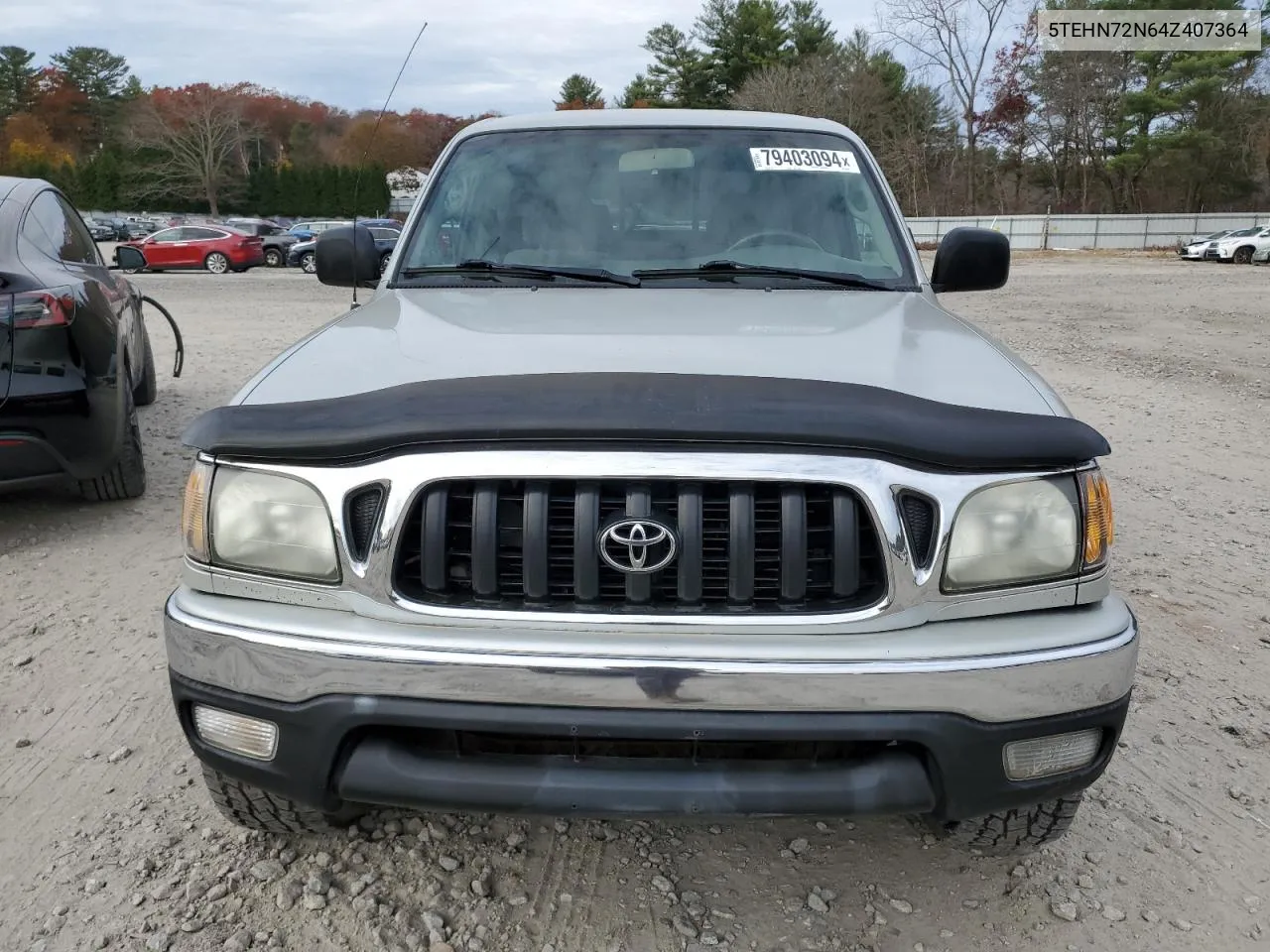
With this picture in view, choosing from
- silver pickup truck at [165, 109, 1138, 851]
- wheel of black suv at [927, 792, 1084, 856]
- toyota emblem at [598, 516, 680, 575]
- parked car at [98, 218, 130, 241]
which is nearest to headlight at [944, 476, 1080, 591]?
silver pickup truck at [165, 109, 1138, 851]

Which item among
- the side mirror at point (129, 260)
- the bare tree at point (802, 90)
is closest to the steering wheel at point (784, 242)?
the side mirror at point (129, 260)

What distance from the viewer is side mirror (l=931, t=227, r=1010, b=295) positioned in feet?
11.1

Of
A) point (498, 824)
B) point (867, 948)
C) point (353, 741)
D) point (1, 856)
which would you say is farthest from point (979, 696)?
point (1, 856)

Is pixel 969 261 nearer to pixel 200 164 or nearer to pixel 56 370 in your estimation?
pixel 56 370

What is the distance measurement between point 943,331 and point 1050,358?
870 centimetres

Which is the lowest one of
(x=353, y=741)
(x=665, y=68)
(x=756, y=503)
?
(x=353, y=741)

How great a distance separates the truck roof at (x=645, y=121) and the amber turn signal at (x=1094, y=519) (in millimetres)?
1984

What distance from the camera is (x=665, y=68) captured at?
60688 millimetres

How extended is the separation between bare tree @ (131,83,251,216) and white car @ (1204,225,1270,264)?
56.5 m

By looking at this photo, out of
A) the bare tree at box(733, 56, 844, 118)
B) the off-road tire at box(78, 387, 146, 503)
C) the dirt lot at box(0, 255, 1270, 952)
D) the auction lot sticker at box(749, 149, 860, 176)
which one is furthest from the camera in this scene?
the bare tree at box(733, 56, 844, 118)

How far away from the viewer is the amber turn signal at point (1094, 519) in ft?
6.19

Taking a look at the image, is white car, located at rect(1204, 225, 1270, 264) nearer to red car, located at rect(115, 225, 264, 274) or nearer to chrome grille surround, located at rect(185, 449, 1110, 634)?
red car, located at rect(115, 225, 264, 274)

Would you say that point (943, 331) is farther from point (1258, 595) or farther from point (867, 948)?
point (1258, 595)

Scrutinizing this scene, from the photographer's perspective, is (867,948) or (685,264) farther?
(685,264)
